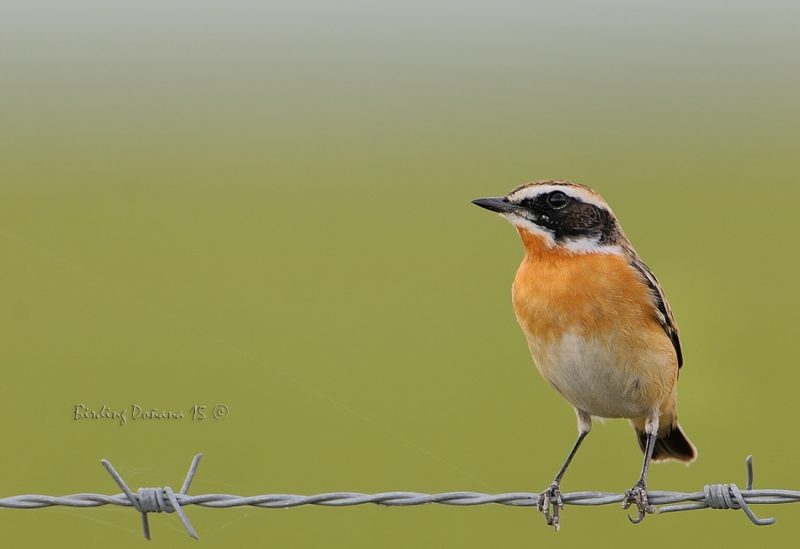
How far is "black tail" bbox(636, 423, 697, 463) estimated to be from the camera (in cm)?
754

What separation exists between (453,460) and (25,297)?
569cm

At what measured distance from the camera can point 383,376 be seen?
39.7 feet

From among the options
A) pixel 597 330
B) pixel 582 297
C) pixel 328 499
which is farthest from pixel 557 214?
pixel 328 499

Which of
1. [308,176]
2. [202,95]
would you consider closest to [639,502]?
[308,176]

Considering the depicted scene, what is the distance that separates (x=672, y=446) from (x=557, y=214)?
1.50 m

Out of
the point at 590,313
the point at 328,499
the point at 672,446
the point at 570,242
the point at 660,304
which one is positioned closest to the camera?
the point at 328,499

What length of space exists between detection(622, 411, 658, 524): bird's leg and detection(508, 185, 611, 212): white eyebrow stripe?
112cm

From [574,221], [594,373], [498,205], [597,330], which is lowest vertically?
[594,373]

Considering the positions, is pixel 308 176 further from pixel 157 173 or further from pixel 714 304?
pixel 714 304

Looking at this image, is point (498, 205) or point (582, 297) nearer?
point (582, 297)

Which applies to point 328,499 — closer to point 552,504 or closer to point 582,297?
point 552,504

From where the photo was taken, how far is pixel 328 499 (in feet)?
19.1

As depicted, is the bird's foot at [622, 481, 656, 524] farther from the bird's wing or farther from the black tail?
the black tail

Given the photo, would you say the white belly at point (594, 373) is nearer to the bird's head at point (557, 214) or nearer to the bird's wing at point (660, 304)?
the bird's wing at point (660, 304)
